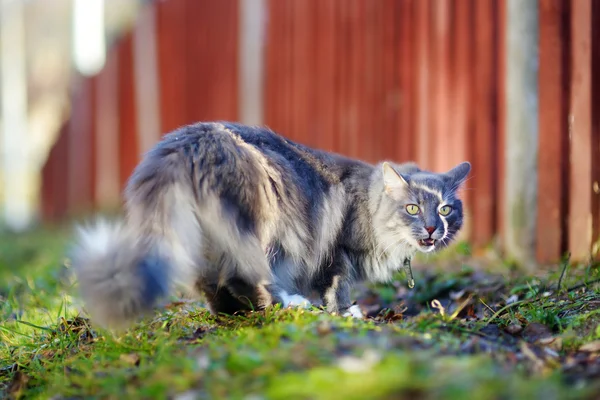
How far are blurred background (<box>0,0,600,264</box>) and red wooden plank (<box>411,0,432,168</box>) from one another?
0.06 feet

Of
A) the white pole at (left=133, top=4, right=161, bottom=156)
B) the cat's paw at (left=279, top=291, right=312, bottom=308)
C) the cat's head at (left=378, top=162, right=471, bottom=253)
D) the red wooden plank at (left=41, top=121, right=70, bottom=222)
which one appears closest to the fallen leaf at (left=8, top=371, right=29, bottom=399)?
the cat's paw at (left=279, top=291, right=312, bottom=308)

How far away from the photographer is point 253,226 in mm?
3186

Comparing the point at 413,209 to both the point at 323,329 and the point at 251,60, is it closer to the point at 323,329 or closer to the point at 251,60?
the point at 323,329

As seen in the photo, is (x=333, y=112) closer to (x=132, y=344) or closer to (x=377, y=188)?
(x=377, y=188)

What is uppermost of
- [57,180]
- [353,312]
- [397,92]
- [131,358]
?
[397,92]

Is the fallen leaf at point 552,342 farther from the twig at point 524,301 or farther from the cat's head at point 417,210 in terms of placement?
the cat's head at point 417,210

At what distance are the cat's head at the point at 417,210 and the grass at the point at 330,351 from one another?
1.39 ft

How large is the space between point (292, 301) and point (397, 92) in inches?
158

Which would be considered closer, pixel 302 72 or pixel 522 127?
pixel 522 127

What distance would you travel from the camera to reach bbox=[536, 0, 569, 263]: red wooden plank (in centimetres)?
462

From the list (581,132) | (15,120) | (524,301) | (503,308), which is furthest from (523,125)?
(15,120)

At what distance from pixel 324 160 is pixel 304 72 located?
16.2ft

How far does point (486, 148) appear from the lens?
18.6ft

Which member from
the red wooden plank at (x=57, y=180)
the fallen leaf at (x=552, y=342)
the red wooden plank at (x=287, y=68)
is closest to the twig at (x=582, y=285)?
the fallen leaf at (x=552, y=342)
